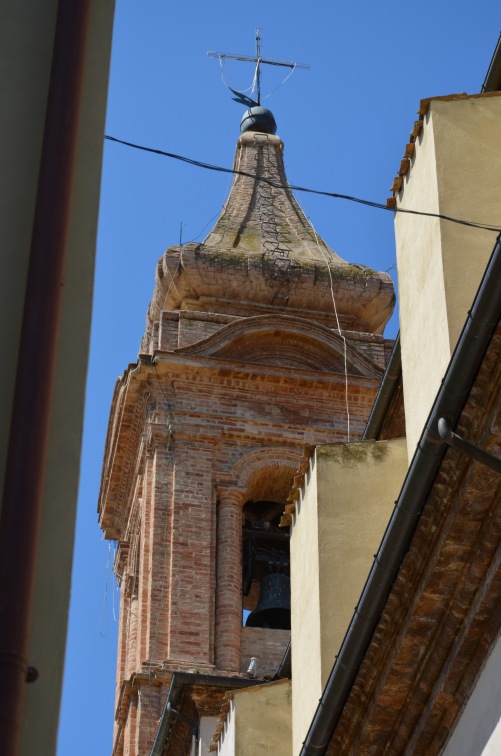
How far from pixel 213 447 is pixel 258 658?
3615 millimetres

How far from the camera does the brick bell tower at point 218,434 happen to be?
23234 mm

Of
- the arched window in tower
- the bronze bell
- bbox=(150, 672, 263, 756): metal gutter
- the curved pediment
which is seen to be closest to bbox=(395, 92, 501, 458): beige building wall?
bbox=(150, 672, 263, 756): metal gutter

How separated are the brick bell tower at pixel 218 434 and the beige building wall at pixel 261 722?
710cm

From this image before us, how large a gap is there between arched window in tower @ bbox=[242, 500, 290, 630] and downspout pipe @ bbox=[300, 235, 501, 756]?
497 inches

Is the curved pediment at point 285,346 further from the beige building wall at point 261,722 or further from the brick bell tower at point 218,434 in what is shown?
the beige building wall at point 261,722

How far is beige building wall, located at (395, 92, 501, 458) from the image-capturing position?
9.71 meters

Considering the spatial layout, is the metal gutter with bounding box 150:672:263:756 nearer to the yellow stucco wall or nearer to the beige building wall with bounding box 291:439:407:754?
the yellow stucco wall

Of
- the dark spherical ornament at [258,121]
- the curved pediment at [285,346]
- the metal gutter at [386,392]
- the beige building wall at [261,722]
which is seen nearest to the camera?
the metal gutter at [386,392]

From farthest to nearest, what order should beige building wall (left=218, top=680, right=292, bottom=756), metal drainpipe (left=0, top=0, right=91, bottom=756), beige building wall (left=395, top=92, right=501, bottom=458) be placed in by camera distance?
beige building wall (left=218, top=680, right=292, bottom=756), beige building wall (left=395, top=92, right=501, bottom=458), metal drainpipe (left=0, top=0, right=91, bottom=756)

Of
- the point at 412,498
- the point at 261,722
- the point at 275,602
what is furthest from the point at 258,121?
the point at 412,498

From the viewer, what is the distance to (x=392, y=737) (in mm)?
9445

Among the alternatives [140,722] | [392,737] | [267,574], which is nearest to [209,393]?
[267,574]

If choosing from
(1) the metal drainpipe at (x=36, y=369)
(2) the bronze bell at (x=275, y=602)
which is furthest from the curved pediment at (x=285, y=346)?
(1) the metal drainpipe at (x=36, y=369)

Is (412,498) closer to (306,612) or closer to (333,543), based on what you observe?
(333,543)
